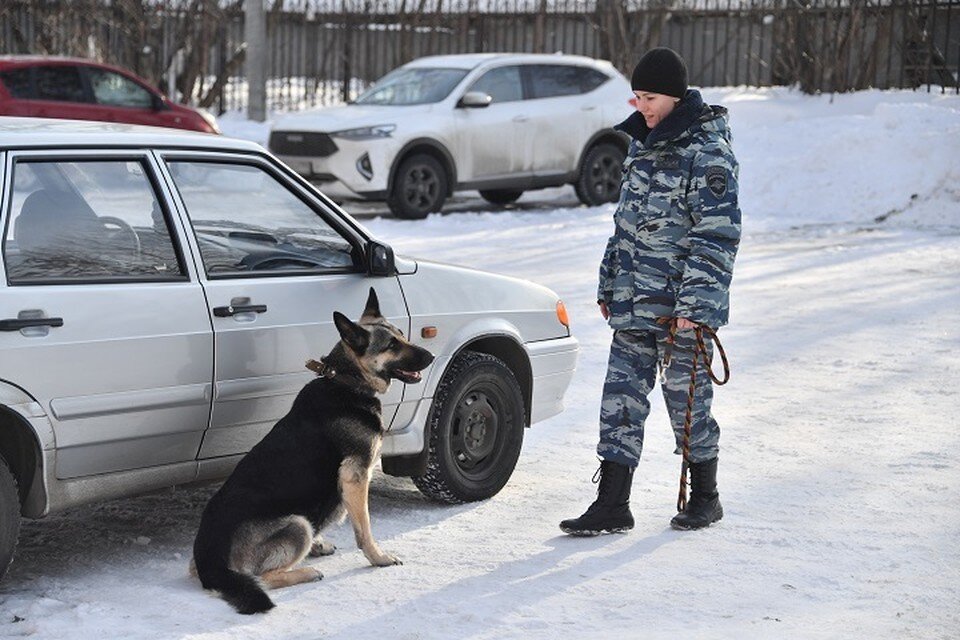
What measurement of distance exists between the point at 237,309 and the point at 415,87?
12969mm

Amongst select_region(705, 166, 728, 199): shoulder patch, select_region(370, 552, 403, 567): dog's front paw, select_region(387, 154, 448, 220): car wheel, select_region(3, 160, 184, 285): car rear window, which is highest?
select_region(705, 166, 728, 199): shoulder patch

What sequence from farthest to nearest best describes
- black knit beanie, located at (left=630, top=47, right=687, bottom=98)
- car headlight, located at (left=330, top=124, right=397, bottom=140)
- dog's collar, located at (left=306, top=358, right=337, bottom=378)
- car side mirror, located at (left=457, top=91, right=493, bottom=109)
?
car side mirror, located at (left=457, top=91, right=493, bottom=109) → car headlight, located at (left=330, top=124, right=397, bottom=140) → black knit beanie, located at (left=630, top=47, right=687, bottom=98) → dog's collar, located at (left=306, top=358, right=337, bottom=378)

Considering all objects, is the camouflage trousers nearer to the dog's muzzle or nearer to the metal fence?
the dog's muzzle

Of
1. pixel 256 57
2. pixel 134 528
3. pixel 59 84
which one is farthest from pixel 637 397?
pixel 256 57

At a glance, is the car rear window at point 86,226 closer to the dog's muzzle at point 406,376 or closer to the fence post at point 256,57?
the dog's muzzle at point 406,376

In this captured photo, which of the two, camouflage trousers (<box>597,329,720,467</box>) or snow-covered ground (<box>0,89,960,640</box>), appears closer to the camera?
snow-covered ground (<box>0,89,960,640</box>)

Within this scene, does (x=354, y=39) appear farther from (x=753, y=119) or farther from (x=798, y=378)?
(x=798, y=378)

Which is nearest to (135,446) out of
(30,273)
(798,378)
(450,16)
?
(30,273)

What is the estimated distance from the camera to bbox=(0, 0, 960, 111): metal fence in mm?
25781

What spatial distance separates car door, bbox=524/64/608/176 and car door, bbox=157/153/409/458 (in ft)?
40.5

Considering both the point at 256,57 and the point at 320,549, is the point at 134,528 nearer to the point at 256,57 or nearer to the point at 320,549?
the point at 320,549

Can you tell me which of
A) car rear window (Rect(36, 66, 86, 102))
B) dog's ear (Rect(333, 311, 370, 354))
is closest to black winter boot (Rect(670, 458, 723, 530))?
dog's ear (Rect(333, 311, 370, 354))

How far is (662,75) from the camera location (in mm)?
6156

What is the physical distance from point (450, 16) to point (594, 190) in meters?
9.08
